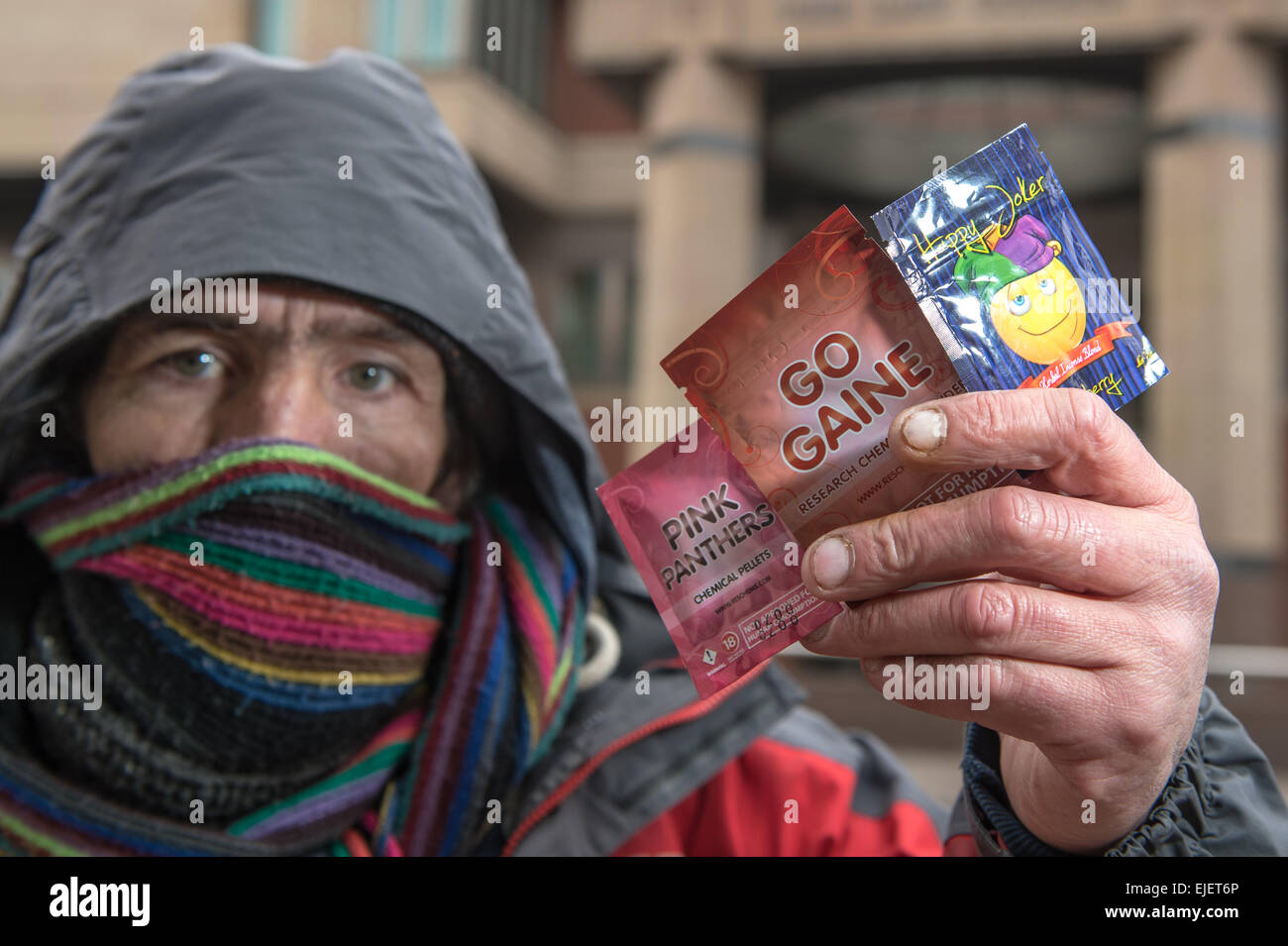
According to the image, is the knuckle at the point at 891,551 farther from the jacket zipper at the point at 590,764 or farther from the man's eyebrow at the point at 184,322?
the man's eyebrow at the point at 184,322

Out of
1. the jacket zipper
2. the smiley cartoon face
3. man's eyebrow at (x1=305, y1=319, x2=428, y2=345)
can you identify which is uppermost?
man's eyebrow at (x1=305, y1=319, x2=428, y2=345)

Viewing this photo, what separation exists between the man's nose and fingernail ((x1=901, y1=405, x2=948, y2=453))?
82 centimetres

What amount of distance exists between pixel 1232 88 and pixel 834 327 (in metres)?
8.62

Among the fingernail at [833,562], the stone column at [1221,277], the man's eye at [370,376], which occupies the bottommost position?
the fingernail at [833,562]

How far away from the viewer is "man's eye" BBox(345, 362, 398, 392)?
1409mm

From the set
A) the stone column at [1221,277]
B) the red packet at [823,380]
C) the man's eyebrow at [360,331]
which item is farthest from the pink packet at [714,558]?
the stone column at [1221,277]

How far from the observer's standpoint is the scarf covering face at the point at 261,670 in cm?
129

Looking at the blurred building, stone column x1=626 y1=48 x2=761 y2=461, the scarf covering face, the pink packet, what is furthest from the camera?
stone column x1=626 y1=48 x2=761 y2=461

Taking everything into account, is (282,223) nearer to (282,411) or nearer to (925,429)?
(282,411)

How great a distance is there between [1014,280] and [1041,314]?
4 centimetres

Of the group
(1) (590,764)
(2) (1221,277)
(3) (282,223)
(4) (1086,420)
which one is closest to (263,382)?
(3) (282,223)

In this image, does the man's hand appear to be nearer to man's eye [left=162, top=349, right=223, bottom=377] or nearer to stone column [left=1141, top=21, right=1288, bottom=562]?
man's eye [left=162, top=349, right=223, bottom=377]

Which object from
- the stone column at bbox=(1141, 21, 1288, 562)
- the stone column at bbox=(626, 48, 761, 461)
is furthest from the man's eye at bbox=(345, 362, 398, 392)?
the stone column at bbox=(1141, 21, 1288, 562)

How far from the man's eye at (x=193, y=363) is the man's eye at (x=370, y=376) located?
0.18 m
